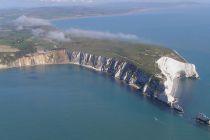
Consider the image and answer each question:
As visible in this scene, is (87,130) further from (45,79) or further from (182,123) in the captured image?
(45,79)

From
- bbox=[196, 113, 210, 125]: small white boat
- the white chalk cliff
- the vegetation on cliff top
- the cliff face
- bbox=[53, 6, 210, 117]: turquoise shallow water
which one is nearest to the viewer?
bbox=[196, 113, 210, 125]: small white boat

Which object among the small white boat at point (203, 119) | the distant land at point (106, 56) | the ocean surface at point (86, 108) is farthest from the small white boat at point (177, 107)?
the small white boat at point (203, 119)

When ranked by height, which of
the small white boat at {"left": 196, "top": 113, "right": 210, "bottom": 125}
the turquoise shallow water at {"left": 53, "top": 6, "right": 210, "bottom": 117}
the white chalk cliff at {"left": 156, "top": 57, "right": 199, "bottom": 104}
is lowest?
the turquoise shallow water at {"left": 53, "top": 6, "right": 210, "bottom": 117}

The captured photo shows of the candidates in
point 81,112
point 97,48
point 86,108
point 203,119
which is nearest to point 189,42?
point 97,48

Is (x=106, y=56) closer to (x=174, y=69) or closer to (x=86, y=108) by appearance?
(x=174, y=69)

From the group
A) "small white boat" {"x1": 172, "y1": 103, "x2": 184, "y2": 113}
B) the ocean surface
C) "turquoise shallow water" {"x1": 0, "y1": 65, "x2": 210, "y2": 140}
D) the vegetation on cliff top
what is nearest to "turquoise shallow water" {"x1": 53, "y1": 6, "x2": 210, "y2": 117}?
the ocean surface

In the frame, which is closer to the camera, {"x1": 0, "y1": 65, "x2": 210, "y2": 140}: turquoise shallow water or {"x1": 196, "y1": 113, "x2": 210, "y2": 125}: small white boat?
{"x1": 0, "y1": 65, "x2": 210, "y2": 140}: turquoise shallow water

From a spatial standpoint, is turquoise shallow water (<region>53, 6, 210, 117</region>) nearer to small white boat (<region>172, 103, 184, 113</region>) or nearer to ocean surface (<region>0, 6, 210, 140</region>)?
ocean surface (<region>0, 6, 210, 140</region>)

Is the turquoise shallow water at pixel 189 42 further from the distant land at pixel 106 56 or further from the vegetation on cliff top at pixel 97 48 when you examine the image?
the vegetation on cliff top at pixel 97 48
